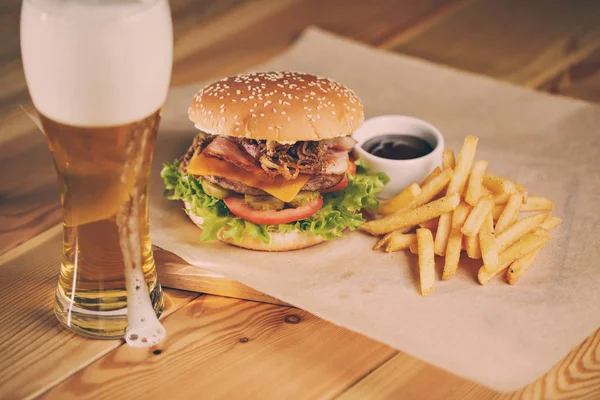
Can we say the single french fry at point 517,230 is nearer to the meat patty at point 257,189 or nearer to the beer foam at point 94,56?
the meat patty at point 257,189

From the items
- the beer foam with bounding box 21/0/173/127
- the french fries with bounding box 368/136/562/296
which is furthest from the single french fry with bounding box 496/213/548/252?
the beer foam with bounding box 21/0/173/127

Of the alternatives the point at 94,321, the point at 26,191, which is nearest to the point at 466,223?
the point at 94,321

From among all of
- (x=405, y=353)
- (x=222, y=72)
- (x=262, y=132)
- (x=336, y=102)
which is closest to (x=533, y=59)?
(x=222, y=72)

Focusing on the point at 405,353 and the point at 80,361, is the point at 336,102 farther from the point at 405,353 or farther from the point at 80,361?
the point at 80,361

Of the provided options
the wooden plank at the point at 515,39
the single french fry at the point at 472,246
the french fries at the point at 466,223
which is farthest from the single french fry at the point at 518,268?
the wooden plank at the point at 515,39

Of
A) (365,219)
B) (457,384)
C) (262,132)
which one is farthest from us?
(365,219)

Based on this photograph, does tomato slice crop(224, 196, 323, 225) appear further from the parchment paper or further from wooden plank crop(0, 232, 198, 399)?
wooden plank crop(0, 232, 198, 399)
